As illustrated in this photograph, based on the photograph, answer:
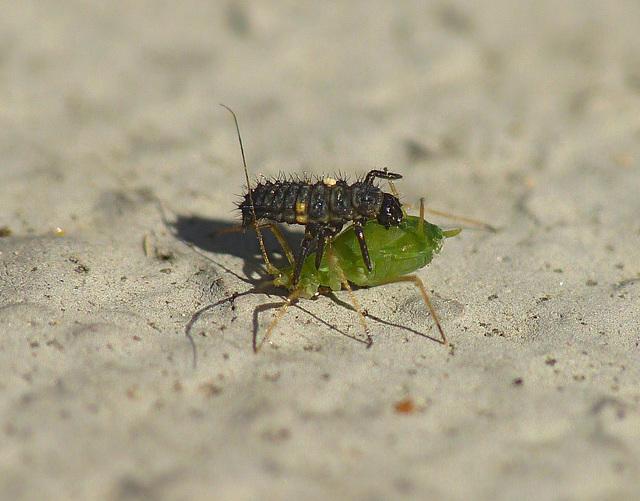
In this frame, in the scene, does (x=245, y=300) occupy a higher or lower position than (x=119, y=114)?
lower

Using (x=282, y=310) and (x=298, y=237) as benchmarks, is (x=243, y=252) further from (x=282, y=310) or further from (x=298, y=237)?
(x=282, y=310)

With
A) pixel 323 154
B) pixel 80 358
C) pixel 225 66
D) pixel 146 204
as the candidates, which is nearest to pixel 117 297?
pixel 80 358

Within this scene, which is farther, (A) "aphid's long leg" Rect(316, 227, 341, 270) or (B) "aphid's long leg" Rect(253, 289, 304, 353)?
(A) "aphid's long leg" Rect(316, 227, 341, 270)

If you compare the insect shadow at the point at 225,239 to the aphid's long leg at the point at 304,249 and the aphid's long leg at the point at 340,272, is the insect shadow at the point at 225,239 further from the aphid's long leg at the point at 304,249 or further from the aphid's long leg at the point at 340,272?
the aphid's long leg at the point at 340,272

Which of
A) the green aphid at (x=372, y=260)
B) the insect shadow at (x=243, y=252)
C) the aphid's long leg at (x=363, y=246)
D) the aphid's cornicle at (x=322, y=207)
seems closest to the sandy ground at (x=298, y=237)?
the insect shadow at (x=243, y=252)

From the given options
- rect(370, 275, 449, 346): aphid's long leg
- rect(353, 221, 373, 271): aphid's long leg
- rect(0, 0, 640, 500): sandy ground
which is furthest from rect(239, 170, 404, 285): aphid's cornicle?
rect(0, 0, 640, 500): sandy ground

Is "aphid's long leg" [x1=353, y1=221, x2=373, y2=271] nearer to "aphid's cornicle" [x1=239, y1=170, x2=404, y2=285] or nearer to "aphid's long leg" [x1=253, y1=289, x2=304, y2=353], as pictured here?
"aphid's cornicle" [x1=239, y1=170, x2=404, y2=285]

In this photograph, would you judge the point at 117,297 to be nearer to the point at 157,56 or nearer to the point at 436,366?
the point at 436,366
